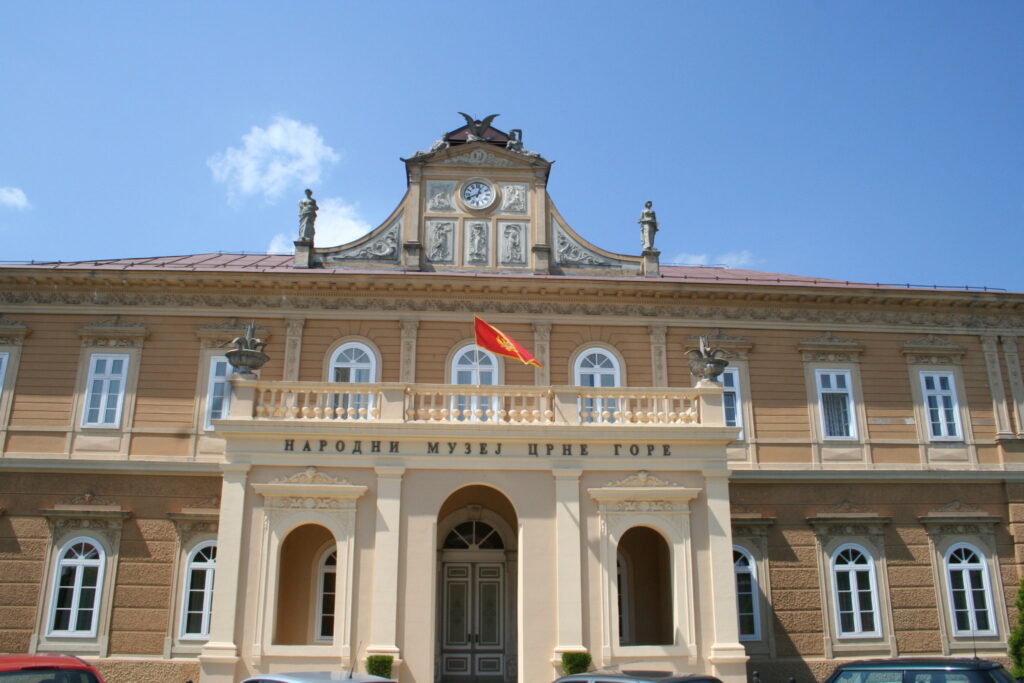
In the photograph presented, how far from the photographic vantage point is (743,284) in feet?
67.1

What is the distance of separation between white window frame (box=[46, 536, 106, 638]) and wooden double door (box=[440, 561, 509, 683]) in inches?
301

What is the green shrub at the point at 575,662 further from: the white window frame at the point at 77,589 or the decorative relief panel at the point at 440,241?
the white window frame at the point at 77,589

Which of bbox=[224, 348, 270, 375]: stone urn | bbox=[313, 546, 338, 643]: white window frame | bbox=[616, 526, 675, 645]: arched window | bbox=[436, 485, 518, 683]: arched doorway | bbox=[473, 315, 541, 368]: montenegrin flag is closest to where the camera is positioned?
bbox=[224, 348, 270, 375]: stone urn

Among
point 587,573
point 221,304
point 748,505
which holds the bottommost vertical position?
point 587,573

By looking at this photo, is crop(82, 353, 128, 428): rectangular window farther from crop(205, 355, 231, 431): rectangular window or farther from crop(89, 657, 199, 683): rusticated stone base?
crop(89, 657, 199, 683): rusticated stone base

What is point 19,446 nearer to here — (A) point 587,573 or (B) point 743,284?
(A) point 587,573

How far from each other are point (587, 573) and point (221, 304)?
11.6 m

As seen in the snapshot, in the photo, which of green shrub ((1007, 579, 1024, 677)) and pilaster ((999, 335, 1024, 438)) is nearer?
green shrub ((1007, 579, 1024, 677))

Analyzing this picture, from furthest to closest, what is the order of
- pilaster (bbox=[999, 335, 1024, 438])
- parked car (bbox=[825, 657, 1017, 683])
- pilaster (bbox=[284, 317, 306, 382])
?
pilaster (bbox=[999, 335, 1024, 438]), pilaster (bbox=[284, 317, 306, 382]), parked car (bbox=[825, 657, 1017, 683])

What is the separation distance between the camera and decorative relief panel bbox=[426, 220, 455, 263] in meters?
21.1

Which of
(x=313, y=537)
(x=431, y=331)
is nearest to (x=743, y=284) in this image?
(x=431, y=331)

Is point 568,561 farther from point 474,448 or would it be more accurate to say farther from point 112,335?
point 112,335

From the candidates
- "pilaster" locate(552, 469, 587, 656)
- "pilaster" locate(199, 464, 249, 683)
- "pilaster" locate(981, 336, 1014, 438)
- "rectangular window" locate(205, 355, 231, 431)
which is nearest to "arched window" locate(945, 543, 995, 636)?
"pilaster" locate(981, 336, 1014, 438)

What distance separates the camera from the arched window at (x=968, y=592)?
18.9 meters
